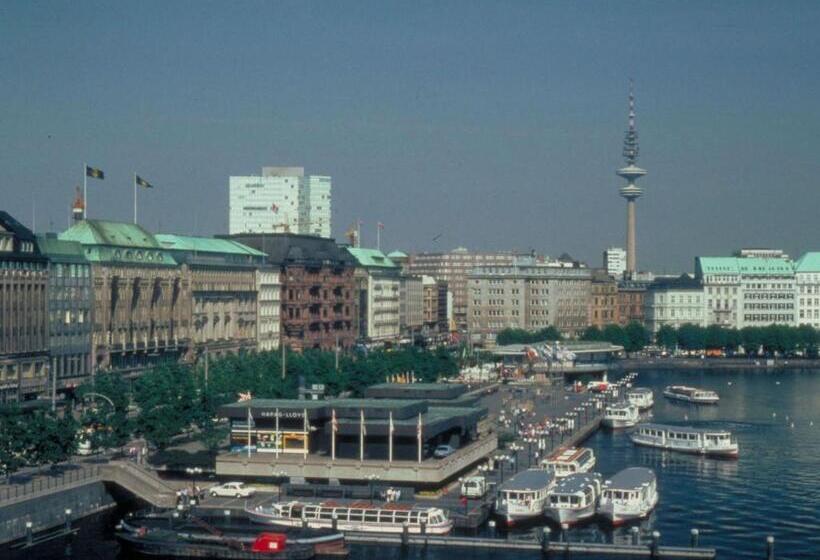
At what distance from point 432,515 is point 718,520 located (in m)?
14.8

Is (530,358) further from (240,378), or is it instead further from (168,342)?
(240,378)

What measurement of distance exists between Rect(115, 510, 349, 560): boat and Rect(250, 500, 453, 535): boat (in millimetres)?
2331

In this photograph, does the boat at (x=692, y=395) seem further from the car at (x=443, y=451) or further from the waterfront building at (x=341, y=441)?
the waterfront building at (x=341, y=441)

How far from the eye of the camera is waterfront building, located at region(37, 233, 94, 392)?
103 meters

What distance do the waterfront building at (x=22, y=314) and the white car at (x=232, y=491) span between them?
2654 centimetres

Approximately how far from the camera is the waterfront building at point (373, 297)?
185750 millimetres

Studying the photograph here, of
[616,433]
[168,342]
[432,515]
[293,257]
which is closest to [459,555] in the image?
[432,515]

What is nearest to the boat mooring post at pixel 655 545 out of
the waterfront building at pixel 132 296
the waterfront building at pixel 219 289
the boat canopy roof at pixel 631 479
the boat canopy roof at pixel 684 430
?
the boat canopy roof at pixel 631 479

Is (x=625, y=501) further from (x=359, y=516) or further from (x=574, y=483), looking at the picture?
(x=359, y=516)

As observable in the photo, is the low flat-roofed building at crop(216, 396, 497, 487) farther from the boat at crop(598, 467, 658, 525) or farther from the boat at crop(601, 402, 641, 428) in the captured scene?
the boat at crop(601, 402, 641, 428)

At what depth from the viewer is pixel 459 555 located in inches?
2434

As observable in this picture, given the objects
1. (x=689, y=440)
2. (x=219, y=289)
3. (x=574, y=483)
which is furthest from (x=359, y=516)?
(x=219, y=289)

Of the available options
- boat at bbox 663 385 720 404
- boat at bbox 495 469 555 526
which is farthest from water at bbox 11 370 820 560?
boat at bbox 495 469 555 526

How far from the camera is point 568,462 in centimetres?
8244
